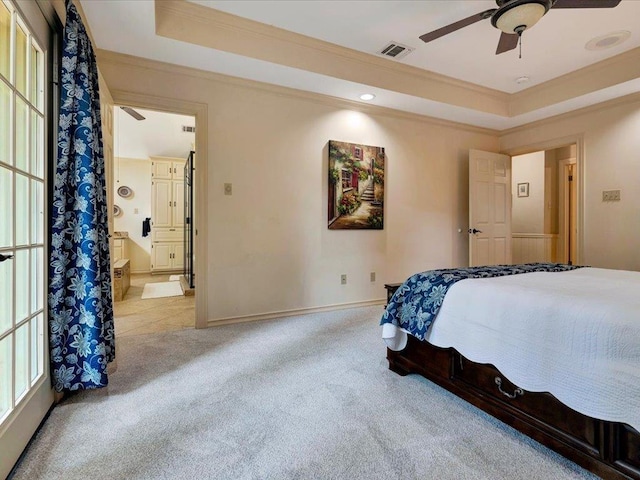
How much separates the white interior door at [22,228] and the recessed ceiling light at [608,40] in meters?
4.27

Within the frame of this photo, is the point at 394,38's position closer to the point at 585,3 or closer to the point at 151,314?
the point at 585,3

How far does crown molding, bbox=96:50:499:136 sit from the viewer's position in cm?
289

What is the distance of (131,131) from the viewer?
5.23 meters

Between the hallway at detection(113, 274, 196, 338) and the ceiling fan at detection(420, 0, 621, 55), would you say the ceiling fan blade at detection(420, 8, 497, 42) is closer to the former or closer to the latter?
the ceiling fan at detection(420, 0, 621, 55)

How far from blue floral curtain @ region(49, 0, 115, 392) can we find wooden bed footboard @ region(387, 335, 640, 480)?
1.89m

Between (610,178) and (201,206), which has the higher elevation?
(610,178)

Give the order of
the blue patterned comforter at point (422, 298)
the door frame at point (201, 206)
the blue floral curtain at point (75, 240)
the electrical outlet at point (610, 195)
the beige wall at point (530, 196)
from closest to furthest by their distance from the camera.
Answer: the blue floral curtain at point (75, 240) → the blue patterned comforter at point (422, 298) → the door frame at point (201, 206) → the electrical outlet at point (610, 195) → the beige wall at point (530, 196)

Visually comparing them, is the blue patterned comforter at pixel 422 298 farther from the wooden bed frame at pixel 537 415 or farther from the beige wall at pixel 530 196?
the beige wall at pixel 530 196

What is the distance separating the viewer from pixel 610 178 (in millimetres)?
3811

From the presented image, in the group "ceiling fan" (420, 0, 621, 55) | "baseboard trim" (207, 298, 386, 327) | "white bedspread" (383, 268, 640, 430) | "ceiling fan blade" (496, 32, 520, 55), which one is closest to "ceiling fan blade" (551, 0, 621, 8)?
"ceiling fan" (420, 0, 621, 55)

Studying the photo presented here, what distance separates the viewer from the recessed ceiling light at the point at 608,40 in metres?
2.97

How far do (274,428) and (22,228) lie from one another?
4.92 feet

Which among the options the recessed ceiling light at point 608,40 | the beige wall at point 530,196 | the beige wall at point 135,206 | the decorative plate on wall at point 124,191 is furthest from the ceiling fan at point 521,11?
the decorative plate on wall at point 124,191

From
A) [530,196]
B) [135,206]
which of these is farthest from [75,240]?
[530,196]
